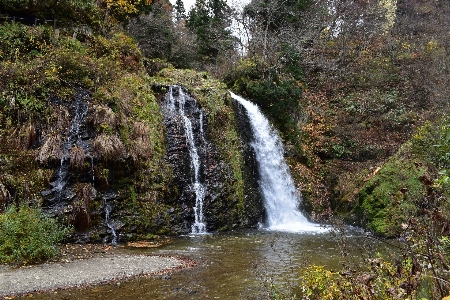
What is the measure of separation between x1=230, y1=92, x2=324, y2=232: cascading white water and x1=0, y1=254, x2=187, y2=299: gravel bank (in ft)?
21.3

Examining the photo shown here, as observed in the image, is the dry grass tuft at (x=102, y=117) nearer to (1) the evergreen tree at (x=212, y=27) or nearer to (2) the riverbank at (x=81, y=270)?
(2) the riverbank at (x=81, y=270)

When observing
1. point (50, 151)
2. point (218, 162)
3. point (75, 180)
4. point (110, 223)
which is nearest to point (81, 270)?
point (110, 223)

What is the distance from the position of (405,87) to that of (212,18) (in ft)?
43.9

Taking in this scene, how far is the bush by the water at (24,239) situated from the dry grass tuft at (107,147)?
2887mm

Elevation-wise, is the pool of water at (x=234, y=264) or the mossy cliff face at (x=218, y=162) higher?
the mossy cliff face at (x=218, y=162)

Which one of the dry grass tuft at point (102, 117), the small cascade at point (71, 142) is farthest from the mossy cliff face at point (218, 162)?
the small cascade at point (71, 142)

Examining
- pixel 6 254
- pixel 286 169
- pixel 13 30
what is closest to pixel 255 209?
pixel 286 169

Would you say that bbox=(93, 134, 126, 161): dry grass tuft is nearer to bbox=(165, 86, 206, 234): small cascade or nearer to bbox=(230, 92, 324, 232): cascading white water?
bbox=(165, 86, 206, 234): small cascade

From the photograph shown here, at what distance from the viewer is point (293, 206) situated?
15.4m

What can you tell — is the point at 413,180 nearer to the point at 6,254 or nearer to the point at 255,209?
the point at 255,209

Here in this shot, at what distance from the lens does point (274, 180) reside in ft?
51.6

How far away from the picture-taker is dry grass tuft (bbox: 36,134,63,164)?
32.8 ft

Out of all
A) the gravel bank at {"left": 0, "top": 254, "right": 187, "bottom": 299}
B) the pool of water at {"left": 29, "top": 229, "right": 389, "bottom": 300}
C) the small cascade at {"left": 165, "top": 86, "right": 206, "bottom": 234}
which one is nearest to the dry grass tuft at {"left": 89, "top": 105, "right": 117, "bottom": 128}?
the small cascade at {"left": 165, "top": 86, "right": 206, "bottom": 234}

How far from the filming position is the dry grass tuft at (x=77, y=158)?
10250 millimetres
